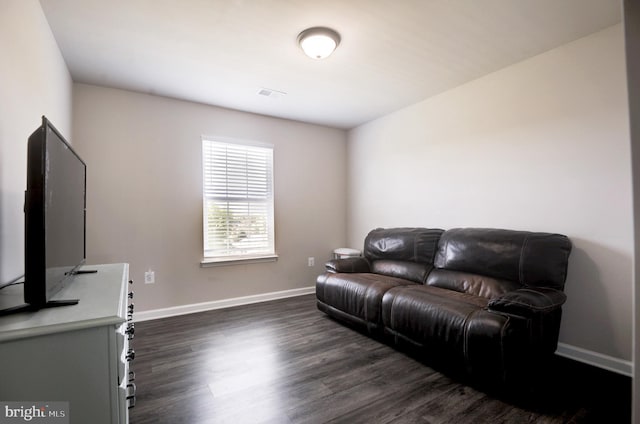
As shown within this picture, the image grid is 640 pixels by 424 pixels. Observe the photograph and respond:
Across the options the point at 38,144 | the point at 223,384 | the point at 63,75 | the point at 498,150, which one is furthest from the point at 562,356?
the point at 63,75

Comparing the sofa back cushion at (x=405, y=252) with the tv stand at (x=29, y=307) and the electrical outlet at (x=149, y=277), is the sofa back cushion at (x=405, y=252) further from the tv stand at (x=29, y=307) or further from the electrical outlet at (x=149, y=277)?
the tv stand at (x=29, y=307)

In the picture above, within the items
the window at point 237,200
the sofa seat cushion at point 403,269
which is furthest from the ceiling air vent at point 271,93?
the sofa seat cushion at point 403,269

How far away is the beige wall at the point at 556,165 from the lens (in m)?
2.13

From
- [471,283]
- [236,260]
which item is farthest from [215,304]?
[471,283]

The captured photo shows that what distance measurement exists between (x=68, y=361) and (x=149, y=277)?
2.49 m

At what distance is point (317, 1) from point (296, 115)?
218cm

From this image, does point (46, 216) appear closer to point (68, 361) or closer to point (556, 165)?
point (68, 361)

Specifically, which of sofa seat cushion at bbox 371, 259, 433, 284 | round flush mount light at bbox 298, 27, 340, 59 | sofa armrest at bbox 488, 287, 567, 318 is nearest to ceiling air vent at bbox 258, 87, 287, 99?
round flush mount light at bbox 298, 27, 340, 59

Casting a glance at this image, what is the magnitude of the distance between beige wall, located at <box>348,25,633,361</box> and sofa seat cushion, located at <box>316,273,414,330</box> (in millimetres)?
1118

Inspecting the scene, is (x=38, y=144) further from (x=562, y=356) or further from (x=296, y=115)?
(x=562, y=356)

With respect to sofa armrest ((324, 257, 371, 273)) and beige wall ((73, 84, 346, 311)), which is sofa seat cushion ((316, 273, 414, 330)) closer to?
sofa armrest ((324, 257, 371, 273))

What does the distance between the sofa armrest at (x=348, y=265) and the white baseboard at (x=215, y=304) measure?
1.02 meters

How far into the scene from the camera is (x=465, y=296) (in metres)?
2.34

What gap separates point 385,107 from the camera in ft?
12.3
